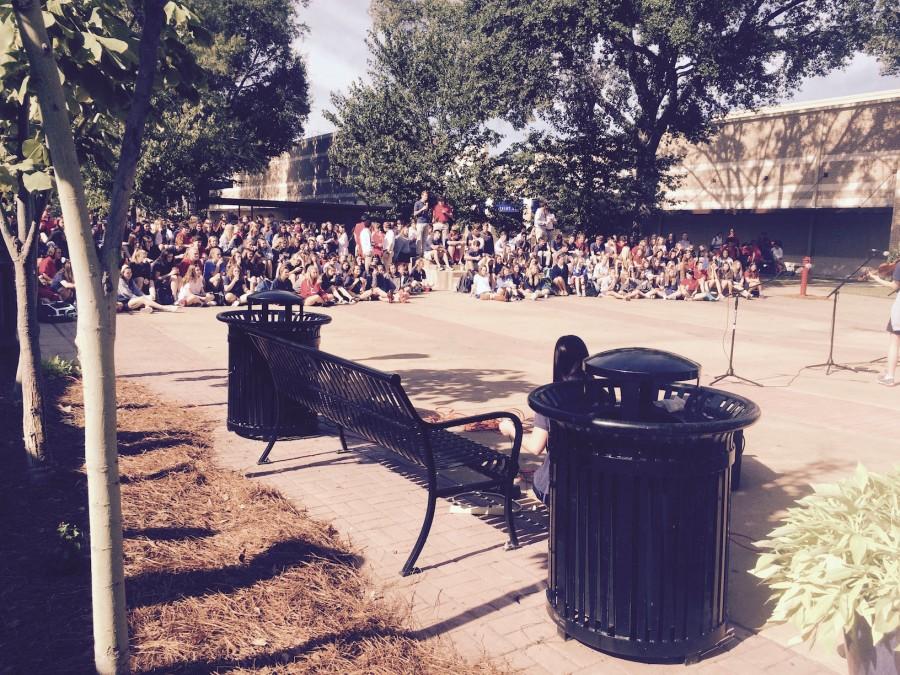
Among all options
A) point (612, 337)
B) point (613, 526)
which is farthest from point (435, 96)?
point (613, 526)

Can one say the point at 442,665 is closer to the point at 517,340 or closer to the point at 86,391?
the point at 86,391

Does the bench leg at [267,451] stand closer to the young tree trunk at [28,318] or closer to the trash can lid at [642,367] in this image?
the young tree trunk at [28,318]

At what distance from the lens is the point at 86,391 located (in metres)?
2.81

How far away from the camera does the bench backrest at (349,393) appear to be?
4.55 metres

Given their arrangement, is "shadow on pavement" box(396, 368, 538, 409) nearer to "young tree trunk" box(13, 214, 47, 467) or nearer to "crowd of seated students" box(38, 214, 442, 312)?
"young tree trunk" box(13, 214, 47, 467)

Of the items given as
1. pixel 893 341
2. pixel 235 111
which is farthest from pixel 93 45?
pixel 235 111

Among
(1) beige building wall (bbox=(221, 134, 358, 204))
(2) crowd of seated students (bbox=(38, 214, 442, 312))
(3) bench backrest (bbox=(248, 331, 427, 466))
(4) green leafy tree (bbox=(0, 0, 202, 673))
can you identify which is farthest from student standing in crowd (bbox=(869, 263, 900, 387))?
(1) beige building wall (bbox=(221, 134, 358, 204))

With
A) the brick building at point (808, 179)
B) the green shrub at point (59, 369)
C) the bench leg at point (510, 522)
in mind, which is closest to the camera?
the bench leg at point (510, 522)

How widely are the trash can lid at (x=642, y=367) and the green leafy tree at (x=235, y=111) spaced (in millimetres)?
33548

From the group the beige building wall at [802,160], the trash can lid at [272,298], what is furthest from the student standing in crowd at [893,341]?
the beige building wall at [802,160]

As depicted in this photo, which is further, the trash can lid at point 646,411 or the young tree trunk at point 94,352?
the trash can lid at point 646,411

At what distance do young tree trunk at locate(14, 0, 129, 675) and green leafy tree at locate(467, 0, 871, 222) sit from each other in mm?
26558

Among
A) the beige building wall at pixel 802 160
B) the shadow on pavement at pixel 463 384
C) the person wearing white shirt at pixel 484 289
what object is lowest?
the shadow on pavement at pixel 463 384

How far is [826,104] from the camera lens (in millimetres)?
37969
